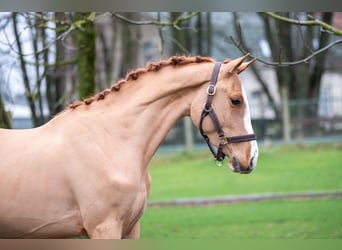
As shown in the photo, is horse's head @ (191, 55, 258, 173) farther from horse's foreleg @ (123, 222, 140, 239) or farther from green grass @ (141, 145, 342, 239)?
green grass @ (141, 145, 342, 239)

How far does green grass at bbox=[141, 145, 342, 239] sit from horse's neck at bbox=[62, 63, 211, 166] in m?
3.10

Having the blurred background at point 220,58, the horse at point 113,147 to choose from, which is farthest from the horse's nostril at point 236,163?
the blurred background at point 220,58

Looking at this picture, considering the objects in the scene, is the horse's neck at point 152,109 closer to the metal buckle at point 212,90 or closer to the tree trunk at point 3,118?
the metal buckle at point 212,90

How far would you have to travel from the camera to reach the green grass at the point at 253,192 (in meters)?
6.61

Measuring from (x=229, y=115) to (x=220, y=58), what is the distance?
1359 centimetres

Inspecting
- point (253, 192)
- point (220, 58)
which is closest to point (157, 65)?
point (253, 192)

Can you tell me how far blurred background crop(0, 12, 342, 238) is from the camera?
19.6ft

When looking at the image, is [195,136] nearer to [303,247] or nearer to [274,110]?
[274,110]

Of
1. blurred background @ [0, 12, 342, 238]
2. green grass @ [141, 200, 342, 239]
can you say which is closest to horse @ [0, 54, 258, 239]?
blurred background @ [0, 12, 342, 238]

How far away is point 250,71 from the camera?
18.0 metres

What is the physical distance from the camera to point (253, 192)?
9.62 m

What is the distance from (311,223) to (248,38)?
35.5 ft

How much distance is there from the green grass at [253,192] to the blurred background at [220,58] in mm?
22

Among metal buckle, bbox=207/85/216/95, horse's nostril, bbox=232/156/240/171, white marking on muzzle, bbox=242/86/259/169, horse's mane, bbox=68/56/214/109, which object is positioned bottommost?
horse's nostril, bbox=232/156/240/171
